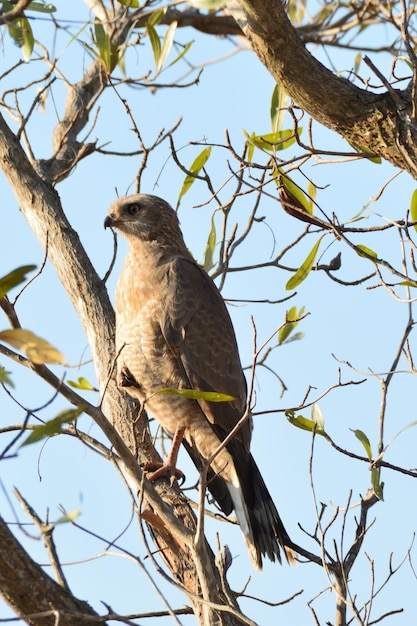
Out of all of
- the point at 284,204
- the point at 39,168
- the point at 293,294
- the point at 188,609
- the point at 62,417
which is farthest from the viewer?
the point at 39,168

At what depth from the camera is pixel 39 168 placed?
4828 millimetres

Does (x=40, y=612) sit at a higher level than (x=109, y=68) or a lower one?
lower

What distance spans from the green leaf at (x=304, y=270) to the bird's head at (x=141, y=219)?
4.38 feet

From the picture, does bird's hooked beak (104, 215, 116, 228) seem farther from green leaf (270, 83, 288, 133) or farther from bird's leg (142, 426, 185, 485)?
green leaf (270, 83, 288, 133)

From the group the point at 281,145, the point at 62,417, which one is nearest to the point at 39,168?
the point at 281,145

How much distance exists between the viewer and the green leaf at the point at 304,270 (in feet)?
13.1

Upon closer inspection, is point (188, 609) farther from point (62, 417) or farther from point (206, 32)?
point (206, 32)

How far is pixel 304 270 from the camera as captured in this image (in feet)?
13.2

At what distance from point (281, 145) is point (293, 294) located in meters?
0.72

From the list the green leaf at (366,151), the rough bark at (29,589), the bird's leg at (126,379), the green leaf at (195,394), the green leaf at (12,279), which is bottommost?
the rough bark at (29,589)

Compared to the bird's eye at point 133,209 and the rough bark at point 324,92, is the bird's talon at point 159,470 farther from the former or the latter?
the rough bark at point 324,92

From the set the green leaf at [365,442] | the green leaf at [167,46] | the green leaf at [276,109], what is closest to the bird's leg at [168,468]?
the green leaf at [365,442]

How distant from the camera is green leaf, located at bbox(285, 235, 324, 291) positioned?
3.99 m

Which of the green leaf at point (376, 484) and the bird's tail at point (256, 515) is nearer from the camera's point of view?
the green leaf at point (376, 484)
